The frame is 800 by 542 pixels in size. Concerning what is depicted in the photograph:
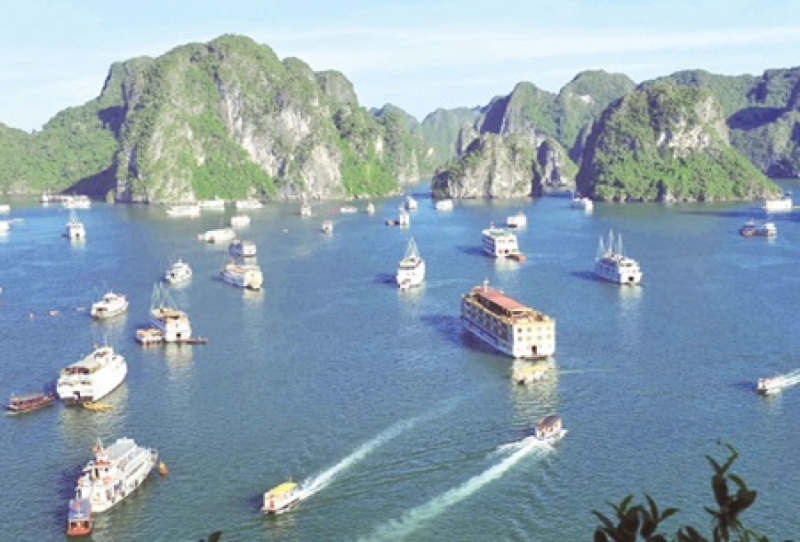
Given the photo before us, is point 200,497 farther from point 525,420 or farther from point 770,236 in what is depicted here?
point 770,236

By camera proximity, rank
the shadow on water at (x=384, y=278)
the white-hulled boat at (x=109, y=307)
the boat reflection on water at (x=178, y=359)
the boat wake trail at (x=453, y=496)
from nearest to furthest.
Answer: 1. the boat wake trail at (x=453, y=496)
2. the boat reflection on water at (x=178, y=359)
3. the white-hulled boat at (x=109, y=307)
4. the shadow on water at (x=384, y=278)

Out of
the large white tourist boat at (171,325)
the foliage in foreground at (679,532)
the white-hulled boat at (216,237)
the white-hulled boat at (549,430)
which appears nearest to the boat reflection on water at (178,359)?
the large white tourist boat at (171,325)

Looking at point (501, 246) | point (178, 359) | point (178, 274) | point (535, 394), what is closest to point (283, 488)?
point (535, 394)

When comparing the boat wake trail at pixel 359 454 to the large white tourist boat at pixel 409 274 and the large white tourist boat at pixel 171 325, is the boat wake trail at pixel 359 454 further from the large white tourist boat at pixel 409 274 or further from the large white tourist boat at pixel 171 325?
the large white tourist boat at pixel 409 274

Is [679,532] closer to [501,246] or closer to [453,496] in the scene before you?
[453,496]

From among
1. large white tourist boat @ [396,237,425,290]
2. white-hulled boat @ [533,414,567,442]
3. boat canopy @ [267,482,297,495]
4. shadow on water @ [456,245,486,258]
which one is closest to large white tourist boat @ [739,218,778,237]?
shadow on water @ [456,245,486,258]
